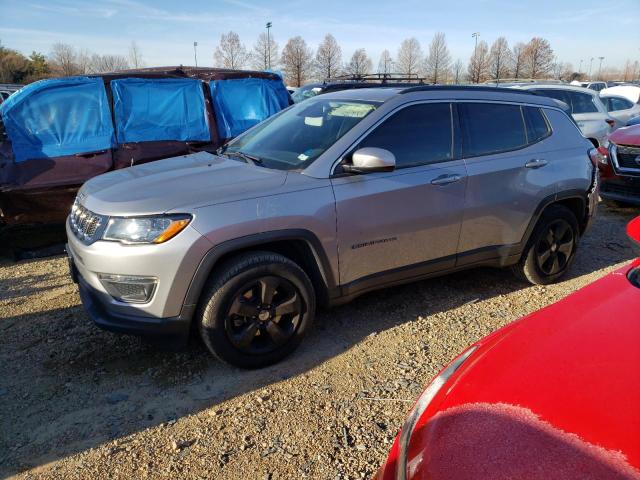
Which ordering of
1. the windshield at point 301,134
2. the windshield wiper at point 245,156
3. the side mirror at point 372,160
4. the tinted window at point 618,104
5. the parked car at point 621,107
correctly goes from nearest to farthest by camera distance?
the side mirror at point 372,160
the windshield at point 301,134
the windshield wiper at point 245,156
the parked car at point 621,107
the tinted window at point 618,104

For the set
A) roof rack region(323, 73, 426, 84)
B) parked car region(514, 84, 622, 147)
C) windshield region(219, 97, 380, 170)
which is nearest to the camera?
windshield region(219, 97, 380, 170)

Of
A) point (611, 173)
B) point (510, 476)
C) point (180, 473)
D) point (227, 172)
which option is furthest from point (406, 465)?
point (611, 173)

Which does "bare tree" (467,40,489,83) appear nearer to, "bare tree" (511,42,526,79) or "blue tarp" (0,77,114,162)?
"bare tree" (511,42,526,79)

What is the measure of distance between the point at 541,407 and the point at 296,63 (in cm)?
4281

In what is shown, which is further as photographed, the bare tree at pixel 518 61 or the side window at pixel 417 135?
the bare tree at pixel 518 61

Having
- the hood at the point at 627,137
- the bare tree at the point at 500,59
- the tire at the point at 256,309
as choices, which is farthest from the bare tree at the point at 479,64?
the tire at the point at 256,309

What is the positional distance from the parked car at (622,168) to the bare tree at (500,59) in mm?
39079

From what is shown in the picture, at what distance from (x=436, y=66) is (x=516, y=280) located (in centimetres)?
4521

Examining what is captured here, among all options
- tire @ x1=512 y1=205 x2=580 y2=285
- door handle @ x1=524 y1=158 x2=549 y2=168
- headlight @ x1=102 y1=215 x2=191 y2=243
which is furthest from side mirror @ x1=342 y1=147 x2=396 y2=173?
tire @ x1=512 y1=205 x2=580 y2=285

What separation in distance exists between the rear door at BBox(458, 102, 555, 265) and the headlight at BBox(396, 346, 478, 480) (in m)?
2.12

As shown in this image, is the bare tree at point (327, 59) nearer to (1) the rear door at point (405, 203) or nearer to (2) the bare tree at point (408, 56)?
(2) the bare tree at point (408, 56)

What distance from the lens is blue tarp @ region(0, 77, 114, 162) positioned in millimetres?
5555

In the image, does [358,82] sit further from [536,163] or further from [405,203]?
[405,203]

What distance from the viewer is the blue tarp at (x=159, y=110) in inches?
249
